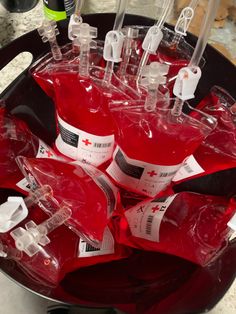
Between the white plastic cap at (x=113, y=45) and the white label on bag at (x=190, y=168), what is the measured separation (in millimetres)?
180

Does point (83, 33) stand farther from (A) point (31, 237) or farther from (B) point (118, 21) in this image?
(A) point (31, 237)

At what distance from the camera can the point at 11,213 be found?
395 millimetres

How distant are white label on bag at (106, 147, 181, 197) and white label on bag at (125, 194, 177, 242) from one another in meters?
0.02

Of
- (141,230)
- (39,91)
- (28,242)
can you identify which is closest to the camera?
(28,242)

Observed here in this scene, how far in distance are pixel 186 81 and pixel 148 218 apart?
0.20 meters

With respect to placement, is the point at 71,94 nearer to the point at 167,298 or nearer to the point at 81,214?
the point at 81,214

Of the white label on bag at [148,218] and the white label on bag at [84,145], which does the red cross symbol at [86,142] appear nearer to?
the white label on bag at [84,145]

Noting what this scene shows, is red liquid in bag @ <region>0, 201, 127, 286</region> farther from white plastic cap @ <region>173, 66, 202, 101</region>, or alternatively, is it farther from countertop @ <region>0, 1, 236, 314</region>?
white plastic cap @ <region>173, 66, 202, 101</region>

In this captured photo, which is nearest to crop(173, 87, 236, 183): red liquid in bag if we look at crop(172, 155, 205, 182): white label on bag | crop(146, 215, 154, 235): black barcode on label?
crop(172, 155, 205, 182): white label on bag

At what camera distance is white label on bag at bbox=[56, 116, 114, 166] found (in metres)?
0.54

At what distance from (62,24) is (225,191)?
0.36m

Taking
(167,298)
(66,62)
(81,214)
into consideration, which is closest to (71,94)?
(66,62)

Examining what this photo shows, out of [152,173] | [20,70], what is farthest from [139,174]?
[20,70]

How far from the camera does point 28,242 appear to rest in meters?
0.40
